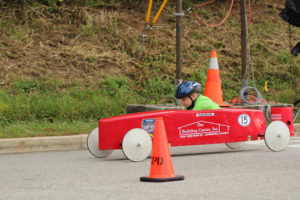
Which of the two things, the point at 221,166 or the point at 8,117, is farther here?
the point at 8,117

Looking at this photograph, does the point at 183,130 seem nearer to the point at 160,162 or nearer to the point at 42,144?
the point at 160,162

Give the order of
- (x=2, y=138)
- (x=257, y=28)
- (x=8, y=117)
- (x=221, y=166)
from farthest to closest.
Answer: (x=257, y=28)
(x=8, y=117)
(x=2, y=138)
(x=221, y=166)

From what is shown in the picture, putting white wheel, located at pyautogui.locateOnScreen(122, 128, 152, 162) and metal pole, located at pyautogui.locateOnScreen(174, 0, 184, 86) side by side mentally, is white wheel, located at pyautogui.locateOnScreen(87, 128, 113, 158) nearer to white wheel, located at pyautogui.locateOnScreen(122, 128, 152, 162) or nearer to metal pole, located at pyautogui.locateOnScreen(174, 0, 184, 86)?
white wheel, located at pyautogui.locateOnScreen(122, 128, 152, 162)

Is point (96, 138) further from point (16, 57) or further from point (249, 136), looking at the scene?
point (16, 57)

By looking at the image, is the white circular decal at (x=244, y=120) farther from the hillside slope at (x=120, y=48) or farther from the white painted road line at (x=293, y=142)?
the hillside slope at (x=120, y=48)

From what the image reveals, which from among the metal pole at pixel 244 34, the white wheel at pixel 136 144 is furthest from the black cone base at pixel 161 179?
the metal pole at pixel 244 34

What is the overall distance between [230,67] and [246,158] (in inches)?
389

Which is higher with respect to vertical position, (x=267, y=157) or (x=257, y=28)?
(x=257, y=28)

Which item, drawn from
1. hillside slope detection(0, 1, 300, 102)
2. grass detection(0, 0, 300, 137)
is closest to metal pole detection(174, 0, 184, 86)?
grass detection(0, 0, 300, 137)

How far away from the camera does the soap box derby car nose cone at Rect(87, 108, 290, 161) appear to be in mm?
8570

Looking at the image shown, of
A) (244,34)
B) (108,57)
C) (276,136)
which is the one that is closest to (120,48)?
(108,57)

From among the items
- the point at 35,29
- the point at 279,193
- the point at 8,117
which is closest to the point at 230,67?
the point at 35,29

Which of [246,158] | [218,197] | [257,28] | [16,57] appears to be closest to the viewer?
[218,197]

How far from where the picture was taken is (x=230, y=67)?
18484 millimetres
